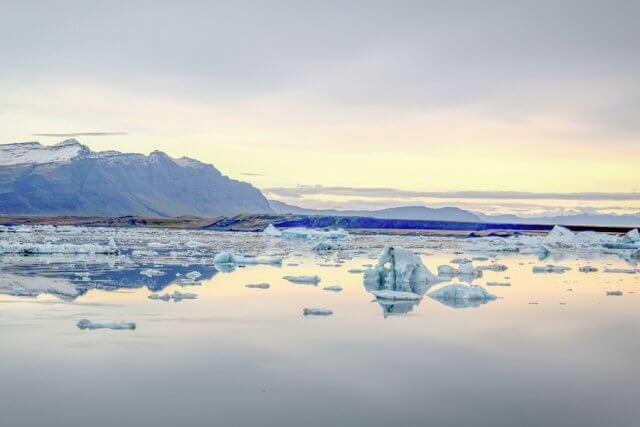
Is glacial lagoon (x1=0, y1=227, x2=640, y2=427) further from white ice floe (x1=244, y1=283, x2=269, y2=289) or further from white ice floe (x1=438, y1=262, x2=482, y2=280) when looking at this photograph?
white ice floe (x1=438, y1=262, x2=482, y2=280)

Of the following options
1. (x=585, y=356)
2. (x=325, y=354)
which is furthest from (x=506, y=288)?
(x=325, y=354)

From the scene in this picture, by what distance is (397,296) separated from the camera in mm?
18656

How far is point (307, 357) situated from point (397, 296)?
Result: 8.40 metres

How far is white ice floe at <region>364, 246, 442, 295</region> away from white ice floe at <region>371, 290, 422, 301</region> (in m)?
2.04

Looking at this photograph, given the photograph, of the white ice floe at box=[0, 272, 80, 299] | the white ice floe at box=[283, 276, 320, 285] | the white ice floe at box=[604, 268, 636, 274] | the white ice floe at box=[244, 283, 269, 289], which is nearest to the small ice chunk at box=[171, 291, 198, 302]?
the white ice floe at box=[0, 272, 80, 299]

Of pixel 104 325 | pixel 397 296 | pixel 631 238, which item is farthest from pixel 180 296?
pixel 631 238

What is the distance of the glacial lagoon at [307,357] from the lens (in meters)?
7.83

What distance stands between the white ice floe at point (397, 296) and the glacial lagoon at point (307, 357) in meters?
0.38

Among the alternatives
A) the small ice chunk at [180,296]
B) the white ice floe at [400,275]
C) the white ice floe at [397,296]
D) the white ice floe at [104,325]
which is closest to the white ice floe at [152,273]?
the small ice chunk at [180,296]

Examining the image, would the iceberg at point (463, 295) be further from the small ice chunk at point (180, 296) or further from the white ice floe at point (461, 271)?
the small ice chunk at point (180, 296)

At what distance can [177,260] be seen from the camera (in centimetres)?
3123

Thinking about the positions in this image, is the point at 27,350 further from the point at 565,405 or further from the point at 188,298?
the point at 565,405

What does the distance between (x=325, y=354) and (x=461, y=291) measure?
8.62 m

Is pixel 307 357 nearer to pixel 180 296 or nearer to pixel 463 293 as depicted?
pixel 180 296
